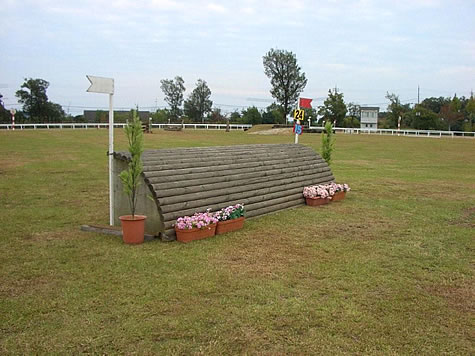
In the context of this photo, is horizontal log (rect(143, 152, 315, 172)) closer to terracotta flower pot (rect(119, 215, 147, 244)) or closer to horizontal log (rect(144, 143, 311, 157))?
horizontal log (rect(144, 143, 311, 157))

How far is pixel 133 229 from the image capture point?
6270 mm

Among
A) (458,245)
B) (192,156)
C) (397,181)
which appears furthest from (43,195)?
(397,181)

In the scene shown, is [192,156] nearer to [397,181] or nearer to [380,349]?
[380,349]

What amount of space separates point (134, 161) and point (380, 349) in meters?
4.25

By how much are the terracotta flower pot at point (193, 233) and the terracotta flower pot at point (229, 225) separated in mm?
205

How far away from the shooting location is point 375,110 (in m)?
92.4

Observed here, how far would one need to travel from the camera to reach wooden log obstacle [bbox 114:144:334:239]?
6691 millimetres

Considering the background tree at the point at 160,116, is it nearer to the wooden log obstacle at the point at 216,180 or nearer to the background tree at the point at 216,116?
the background tree at the point at 216,116

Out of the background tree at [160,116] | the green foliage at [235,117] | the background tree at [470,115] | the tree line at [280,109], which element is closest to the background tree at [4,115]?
the tree line at [280,109]

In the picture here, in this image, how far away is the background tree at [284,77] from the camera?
81438mm

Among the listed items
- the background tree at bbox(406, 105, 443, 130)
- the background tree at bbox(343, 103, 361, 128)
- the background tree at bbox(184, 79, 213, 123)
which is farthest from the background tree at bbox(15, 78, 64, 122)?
the background tree at bbox(406, 105, 443, 130)

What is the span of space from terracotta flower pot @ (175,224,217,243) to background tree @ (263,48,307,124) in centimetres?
7591

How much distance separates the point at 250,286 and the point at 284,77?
8022 centimetres

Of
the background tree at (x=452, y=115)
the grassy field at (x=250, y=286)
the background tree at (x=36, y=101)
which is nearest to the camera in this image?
the grassy field at (x=250, y=286)
